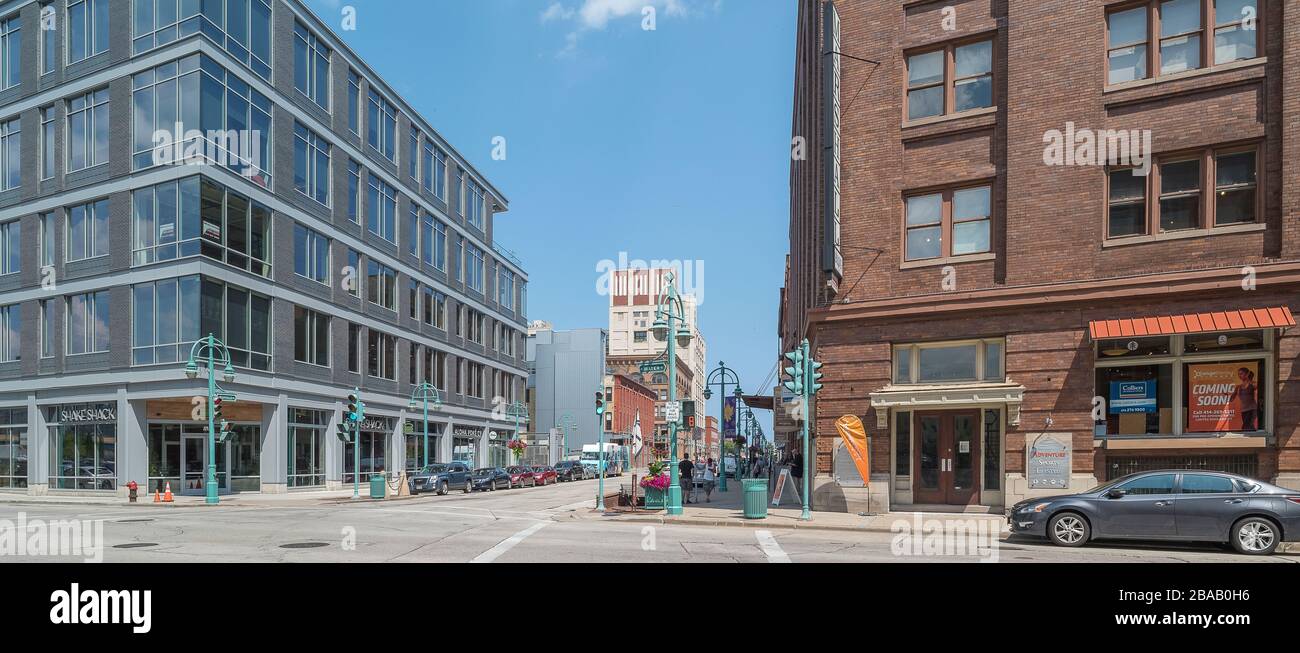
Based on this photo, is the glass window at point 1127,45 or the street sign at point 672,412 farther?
the street sign at point 672,412

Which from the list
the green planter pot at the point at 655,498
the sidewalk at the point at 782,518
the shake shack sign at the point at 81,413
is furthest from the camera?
the shake shack sign at the point at 81,413

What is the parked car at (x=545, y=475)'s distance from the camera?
5019 centimetres

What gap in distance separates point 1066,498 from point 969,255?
7.95m

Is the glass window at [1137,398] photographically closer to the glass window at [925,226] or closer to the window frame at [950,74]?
the glass window at [925,226]

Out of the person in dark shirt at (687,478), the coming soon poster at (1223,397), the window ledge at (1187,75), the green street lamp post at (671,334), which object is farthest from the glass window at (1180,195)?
the person in dark shirt at (687,478)

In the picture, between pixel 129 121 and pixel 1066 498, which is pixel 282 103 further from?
pixel 1066 498

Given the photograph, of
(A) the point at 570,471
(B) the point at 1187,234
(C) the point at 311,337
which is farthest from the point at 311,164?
(B) the point at 1187,234

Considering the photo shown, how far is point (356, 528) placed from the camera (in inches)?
727

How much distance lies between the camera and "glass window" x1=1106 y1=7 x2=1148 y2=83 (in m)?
19.6

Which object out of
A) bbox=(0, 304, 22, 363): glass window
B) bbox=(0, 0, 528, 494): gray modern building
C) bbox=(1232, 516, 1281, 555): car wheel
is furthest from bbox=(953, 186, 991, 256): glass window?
bbox=(0, 304, 22, 363): glass window

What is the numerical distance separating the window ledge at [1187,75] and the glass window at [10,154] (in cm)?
4527

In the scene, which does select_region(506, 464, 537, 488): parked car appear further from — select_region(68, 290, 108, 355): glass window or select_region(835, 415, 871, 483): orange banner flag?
select_region(835, 415, 871, 483): orange banner flag

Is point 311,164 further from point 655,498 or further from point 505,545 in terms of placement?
point 505,545
